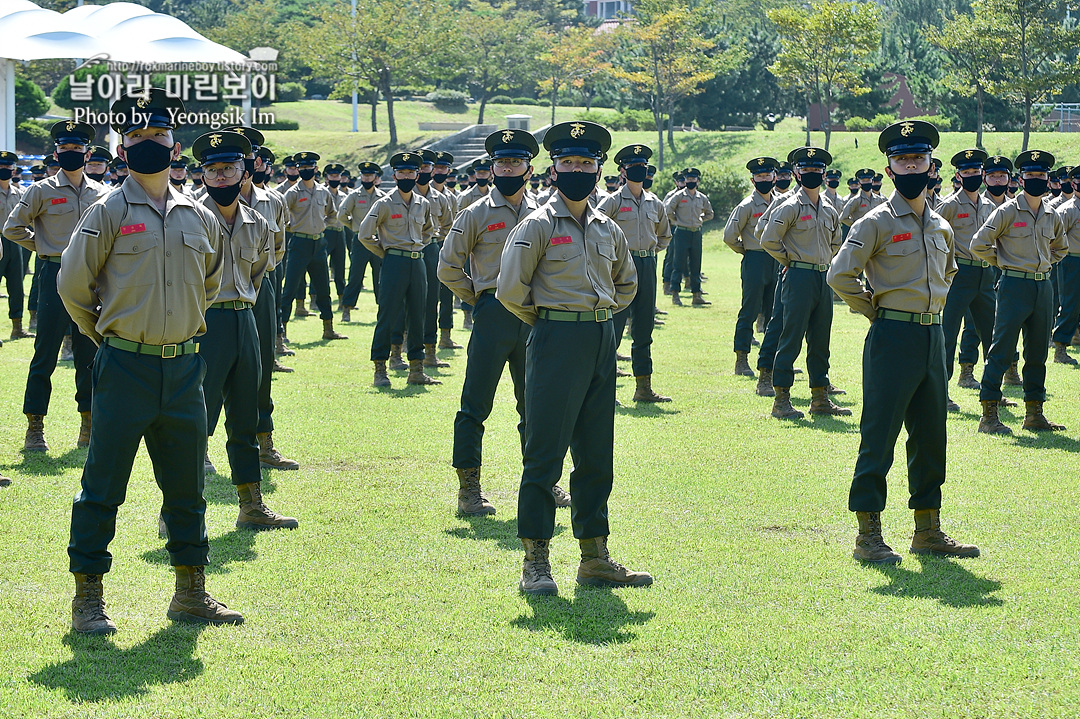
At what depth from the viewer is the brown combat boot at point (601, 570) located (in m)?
6.37

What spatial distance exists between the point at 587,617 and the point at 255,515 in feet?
8.63

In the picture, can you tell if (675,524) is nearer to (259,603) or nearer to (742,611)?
(742,611)

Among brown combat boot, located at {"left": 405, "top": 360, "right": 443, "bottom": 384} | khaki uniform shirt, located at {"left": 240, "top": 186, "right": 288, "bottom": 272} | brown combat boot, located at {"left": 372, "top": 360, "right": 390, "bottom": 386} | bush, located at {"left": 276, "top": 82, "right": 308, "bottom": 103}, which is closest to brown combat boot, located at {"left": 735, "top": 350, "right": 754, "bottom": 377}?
brown combat boot, located at {"left": 405, "top": 360, "right": 443, "bottom": 384}

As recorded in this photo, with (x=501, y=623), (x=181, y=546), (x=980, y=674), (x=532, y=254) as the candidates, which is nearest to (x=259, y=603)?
(x=181, y=546)

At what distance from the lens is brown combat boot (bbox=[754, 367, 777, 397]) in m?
12.5

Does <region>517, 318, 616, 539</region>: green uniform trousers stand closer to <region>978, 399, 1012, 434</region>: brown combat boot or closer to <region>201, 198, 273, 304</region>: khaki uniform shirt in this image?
<region>201, 198, 273, 304</region>: khaki uniform shirt

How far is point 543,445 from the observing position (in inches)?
245

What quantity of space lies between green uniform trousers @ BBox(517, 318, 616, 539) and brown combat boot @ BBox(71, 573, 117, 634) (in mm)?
2113

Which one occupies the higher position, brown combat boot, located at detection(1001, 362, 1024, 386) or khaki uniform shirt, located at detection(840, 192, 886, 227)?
khaki uniform shirt, located at detection(840, 192, 886, 227)

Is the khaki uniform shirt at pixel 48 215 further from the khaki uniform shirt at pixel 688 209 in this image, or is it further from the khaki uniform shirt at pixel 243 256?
the khaki uniform shirt at pixel 688 209

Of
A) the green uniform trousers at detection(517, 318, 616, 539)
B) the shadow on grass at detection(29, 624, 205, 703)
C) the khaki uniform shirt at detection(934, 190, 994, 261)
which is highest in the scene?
the khaki uniform shirt at detection(934, 190, 994, 261)

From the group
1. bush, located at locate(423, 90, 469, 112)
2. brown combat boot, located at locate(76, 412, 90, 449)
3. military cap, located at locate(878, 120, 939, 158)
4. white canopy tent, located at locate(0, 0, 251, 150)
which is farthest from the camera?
bush, located at locate(423, 90, 469, 112)

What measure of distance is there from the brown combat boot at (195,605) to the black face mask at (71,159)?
535 centimetres

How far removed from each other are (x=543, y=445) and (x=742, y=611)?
1346 mm
